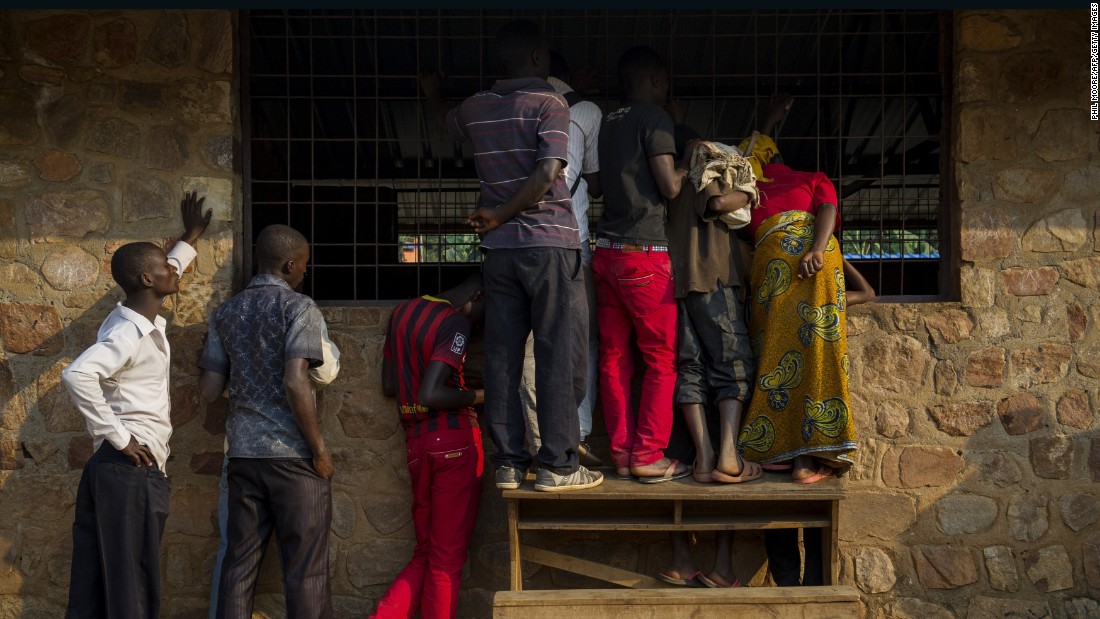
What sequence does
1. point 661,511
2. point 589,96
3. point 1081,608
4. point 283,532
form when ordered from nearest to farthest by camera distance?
point 283,532 → point 661,511 → point 1081,608 → point 589,96

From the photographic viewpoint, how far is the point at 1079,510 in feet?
16.4

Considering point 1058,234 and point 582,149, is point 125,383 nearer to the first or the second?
point 582,149

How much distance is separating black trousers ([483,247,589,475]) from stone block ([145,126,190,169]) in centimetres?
166

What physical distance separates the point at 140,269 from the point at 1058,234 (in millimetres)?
4202

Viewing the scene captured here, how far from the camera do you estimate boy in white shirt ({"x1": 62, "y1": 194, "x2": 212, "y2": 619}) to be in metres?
4.32

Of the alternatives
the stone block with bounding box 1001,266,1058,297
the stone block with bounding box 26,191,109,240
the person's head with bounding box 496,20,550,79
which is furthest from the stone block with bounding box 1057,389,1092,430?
the stone block with bounding box 26,191,109,240

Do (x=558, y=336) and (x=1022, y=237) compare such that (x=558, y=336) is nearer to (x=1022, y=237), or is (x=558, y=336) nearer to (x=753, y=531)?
(x=753, y=531)

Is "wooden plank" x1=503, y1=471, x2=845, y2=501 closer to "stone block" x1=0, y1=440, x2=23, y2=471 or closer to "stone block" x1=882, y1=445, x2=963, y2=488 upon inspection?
"stone block" x1=882, y1=445, x2=963, y2=488

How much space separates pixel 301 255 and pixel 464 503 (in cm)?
133

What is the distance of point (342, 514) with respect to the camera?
5082 mm

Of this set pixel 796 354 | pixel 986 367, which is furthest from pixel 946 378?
pixel 796 354

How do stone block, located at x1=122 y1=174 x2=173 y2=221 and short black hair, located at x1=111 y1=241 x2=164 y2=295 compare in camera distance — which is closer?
short black hair, located at x1=111 y1=241 x2=164 y2=295

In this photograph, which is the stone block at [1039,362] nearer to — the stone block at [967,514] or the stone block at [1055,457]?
the stone block at [1055,457]

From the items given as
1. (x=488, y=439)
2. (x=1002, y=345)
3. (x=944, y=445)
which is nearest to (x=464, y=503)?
(x=488, y=439)
